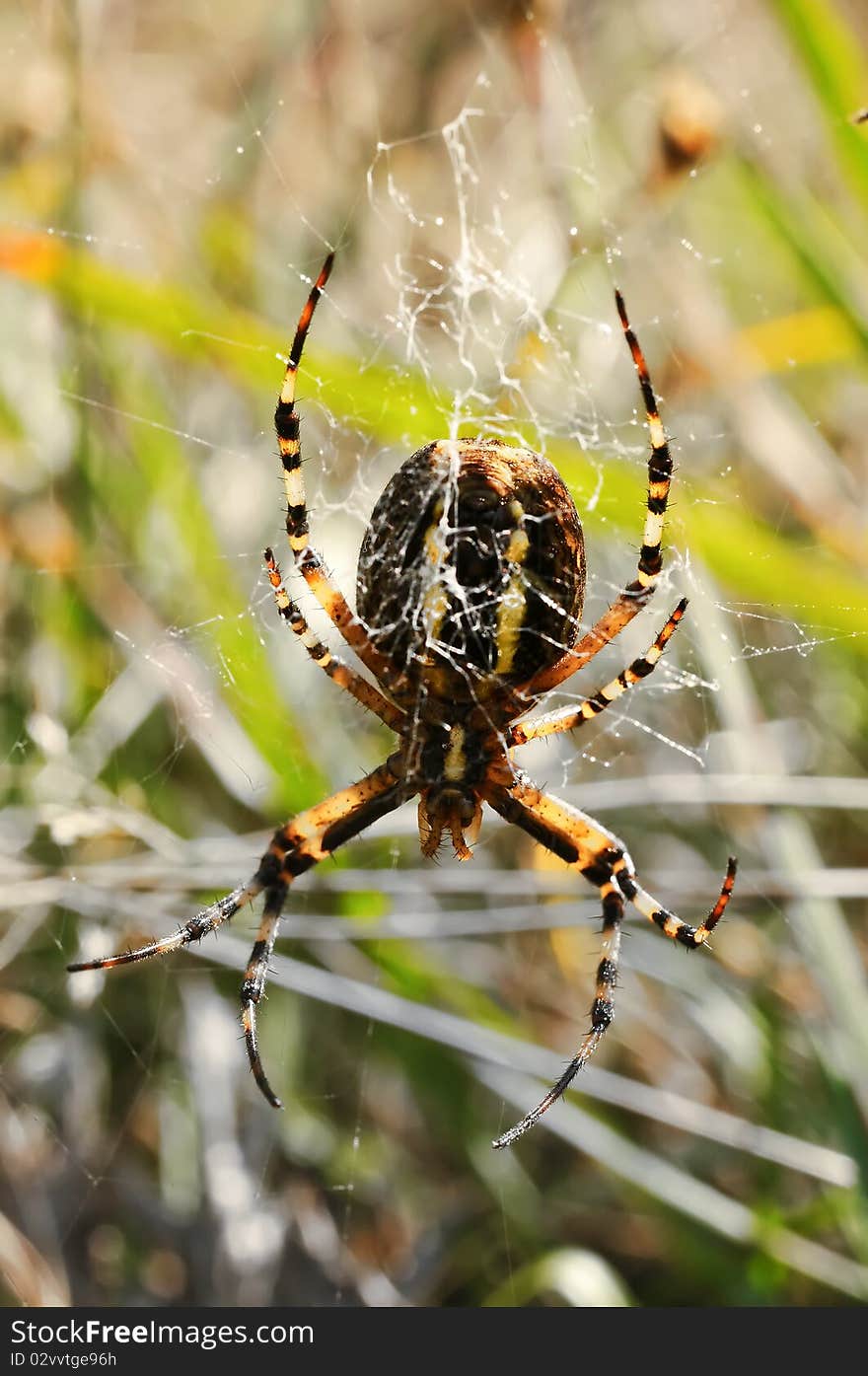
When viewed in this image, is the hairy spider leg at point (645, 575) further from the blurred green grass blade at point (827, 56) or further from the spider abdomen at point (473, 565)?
the blurred green grass blade at point (827, 56)

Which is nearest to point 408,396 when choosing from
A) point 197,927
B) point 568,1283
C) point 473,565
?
point 473,565

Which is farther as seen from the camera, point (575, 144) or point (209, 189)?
point (209, 189)

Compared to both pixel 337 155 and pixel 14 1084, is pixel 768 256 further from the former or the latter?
pixel 14 1084

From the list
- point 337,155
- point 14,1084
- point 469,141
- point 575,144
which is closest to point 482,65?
point 469,141

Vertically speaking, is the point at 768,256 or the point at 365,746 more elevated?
the point at 768,256

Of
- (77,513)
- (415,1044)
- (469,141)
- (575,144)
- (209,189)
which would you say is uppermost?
(469,141)

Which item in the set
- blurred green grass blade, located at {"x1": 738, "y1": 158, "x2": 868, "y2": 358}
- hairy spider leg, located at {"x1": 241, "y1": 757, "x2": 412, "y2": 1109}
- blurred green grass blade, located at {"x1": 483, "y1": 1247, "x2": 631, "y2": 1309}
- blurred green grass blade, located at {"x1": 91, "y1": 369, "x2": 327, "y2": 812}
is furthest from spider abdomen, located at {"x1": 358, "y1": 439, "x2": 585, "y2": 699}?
blurred green grass blade, located at {"x1": 483, "y1": 1247, "x2": 631, "y2": 1309}
